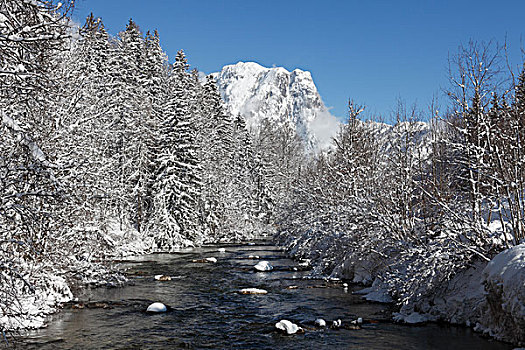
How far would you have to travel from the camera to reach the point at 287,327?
1205 centimetres

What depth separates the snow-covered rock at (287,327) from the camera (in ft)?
39.3

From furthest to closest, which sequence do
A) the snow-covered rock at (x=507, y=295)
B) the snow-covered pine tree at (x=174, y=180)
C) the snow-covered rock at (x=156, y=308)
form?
the snow-covered pine tree at (x=174, y=180) < the snow-covered rock at (x=156, y=308) < the snow-covered rock at (x=507, y=295)

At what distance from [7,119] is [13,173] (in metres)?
0.77

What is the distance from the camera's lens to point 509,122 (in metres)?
12.0

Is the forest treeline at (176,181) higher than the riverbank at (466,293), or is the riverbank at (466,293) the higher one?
the forest treeline at (176,181)

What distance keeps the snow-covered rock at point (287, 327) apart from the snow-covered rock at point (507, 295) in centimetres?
494

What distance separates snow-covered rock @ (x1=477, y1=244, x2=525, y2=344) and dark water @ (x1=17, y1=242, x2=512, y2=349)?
0.40m

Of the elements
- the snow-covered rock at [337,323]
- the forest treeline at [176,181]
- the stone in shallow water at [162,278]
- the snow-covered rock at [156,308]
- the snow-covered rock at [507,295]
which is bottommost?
the snow-covered rock at [337,323]

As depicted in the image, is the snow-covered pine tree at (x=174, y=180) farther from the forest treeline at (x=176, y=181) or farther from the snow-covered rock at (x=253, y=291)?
the snow-covered rock at (x=253, y=291)

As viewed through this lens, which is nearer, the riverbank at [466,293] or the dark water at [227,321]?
the riverbank at [466,293]

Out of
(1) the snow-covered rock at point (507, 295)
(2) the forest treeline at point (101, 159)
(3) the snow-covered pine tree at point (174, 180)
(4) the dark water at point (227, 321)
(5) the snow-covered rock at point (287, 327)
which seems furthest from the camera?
(3) the snow-covered pine tree at point (174, 180)

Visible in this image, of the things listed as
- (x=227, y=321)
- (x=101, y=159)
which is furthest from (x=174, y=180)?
(x=227, y=321)

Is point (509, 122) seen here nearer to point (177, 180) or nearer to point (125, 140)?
point (177, 180)

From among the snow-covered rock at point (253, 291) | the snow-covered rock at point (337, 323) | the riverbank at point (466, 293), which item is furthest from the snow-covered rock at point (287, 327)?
the snow-covered rock at point (253, 291)
